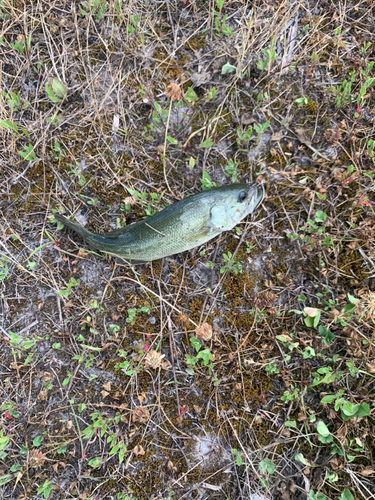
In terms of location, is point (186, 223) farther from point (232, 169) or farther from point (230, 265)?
point (232, 169)

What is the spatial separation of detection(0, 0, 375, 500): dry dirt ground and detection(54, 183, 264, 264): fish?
14.3 inches

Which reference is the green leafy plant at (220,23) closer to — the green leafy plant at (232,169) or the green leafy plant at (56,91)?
the green leafy plant at (232,169)

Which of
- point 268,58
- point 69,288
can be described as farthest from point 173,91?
point 69,288

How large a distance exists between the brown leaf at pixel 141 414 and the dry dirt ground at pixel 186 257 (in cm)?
9

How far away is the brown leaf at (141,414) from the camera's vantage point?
10.4 feet

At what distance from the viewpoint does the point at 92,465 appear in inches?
123

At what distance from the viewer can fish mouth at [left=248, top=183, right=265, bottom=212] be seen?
3098 millimetres

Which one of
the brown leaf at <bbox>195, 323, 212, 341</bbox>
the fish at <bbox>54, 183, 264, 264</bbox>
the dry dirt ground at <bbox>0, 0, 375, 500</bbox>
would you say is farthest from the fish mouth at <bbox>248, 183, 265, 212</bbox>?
the brown leaf at <bbox>195, 323, 212, 341</bbox>

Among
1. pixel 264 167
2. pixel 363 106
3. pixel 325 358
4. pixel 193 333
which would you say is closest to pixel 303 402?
pixel 325 358

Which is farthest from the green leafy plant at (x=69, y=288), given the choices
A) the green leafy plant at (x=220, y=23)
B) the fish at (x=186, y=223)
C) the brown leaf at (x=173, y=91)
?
the green leafy plant at (x=220, y=23)

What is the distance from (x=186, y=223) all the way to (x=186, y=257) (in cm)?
57

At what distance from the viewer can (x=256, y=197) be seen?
124 inches

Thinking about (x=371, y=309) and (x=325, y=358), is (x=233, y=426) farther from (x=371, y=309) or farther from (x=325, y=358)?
(x=371, y=309)

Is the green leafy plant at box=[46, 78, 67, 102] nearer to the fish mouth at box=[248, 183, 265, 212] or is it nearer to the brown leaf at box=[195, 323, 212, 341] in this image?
the fish mouth at box=[248, 183, 265, 212]
